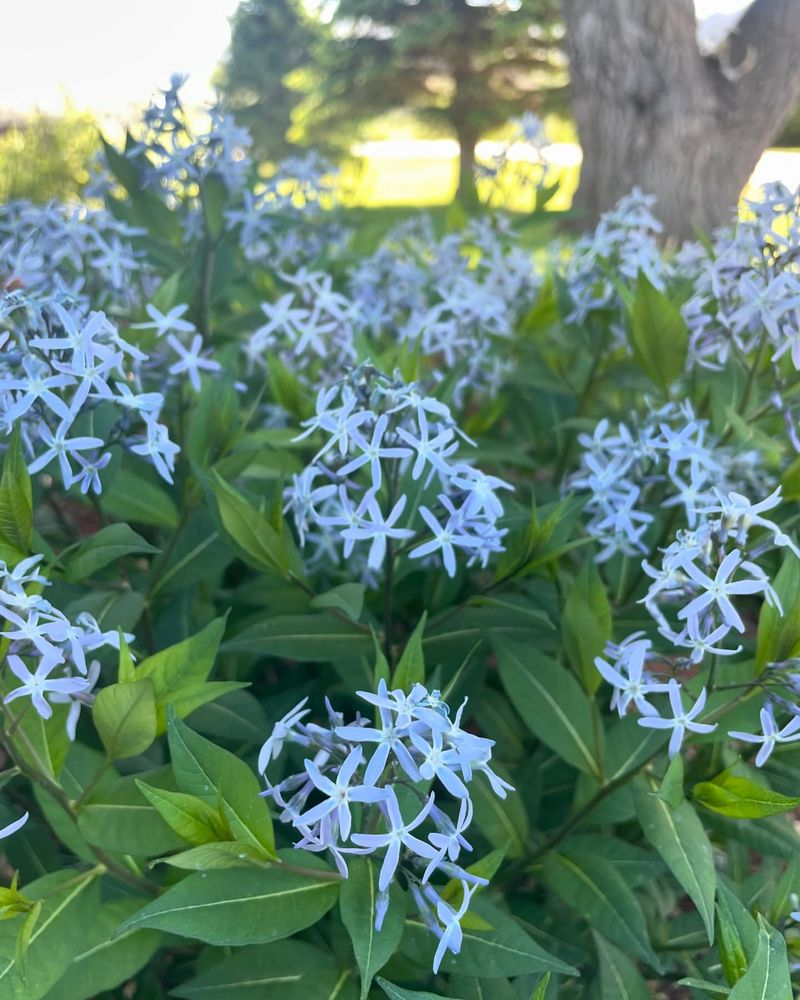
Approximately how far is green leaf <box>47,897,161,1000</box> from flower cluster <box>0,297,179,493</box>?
683 millimetres

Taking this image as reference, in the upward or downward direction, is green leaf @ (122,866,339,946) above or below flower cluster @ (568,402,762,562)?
below

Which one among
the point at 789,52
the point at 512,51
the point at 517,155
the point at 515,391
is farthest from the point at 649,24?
the point at 512,51

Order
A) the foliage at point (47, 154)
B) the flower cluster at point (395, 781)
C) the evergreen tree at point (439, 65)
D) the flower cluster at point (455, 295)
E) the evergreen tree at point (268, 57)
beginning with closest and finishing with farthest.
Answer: the flower cluster at point (395, 781) < the flower cluster at point (455, 295) < the foliage at point (47, 154) < the evergreen tree at point (439, 65) < the evergreen tree at point (268, 57)

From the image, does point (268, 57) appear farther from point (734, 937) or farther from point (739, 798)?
point (734, 937)

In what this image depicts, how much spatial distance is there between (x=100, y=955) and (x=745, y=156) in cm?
624

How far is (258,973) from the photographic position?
53.6 inches

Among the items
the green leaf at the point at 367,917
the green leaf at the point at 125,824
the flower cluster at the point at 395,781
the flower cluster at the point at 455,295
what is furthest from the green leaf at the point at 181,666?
the flower cluster at the point at 455,295

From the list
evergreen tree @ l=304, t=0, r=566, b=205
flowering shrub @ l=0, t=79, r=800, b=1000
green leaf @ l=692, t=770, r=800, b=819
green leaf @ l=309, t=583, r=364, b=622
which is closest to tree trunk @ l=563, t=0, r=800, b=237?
flowering shrub @ l=0, t=79, r=800, b=1000

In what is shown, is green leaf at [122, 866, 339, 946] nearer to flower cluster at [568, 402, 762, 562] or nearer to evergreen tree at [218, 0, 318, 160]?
flower cluster at [568, 402, 762, 562]

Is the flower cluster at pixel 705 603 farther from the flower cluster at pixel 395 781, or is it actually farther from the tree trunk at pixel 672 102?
the tree trunk at pixel 672 102

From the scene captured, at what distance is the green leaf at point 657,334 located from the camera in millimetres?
1918

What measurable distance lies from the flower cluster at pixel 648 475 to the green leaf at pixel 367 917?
31.2 inches

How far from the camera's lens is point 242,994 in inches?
53.3

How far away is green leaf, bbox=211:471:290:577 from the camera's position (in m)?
1.46
